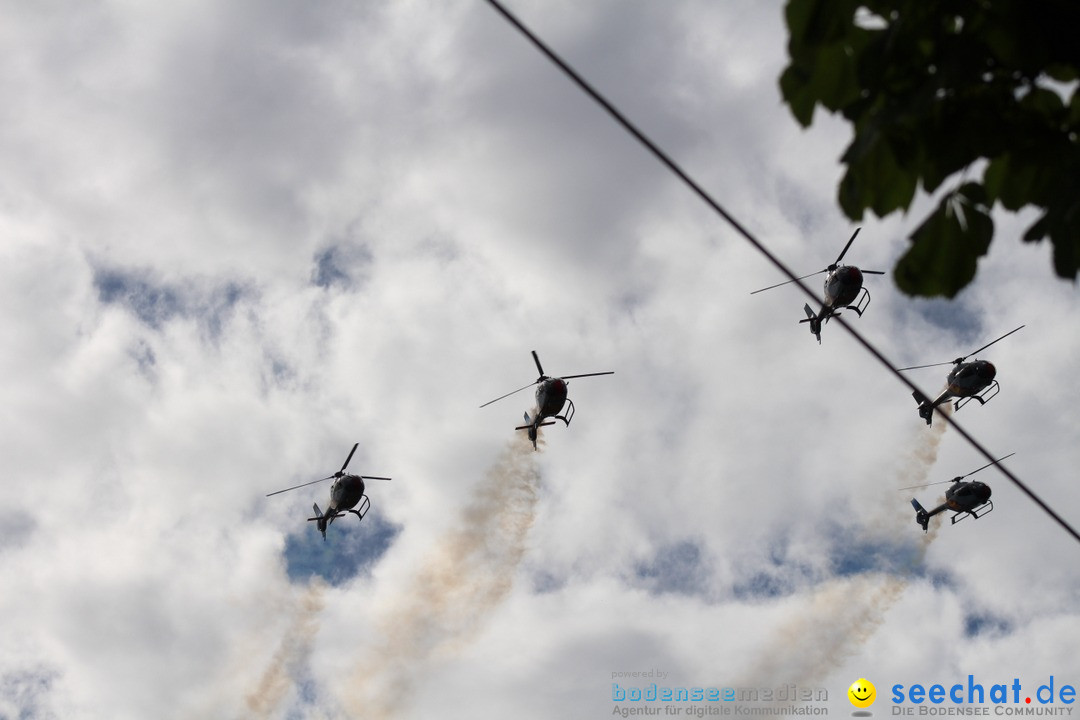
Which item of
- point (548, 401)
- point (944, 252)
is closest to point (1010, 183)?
point (944, 252)

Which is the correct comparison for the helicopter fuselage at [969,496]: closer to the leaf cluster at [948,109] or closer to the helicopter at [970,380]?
the helicopter at [970,380]

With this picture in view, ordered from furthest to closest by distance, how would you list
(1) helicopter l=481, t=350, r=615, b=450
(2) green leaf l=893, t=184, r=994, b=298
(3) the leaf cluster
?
1. (1) helicopter l=481, t=350, r=615, b=450
2. (2) green leaf l=893, t=184, r=994, b=298
3. (3) the leaf cluster

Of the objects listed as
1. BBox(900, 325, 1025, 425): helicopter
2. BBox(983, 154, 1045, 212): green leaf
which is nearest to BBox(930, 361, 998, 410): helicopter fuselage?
BBox(900, 325, 1025, 425): helicopter

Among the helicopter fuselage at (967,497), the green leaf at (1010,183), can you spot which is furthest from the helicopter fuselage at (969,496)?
the green leaf at (1010,183)

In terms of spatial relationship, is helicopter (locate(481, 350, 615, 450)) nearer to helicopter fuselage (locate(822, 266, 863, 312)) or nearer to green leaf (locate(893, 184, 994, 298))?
helicopter fuselage (locate(822, 266, 863, 312))

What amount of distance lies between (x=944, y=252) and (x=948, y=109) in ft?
2.27

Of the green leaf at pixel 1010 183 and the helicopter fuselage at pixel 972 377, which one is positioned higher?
the helicopter fuselage at pixel 972 377

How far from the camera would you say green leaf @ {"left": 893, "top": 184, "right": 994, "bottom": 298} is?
4.91 metres

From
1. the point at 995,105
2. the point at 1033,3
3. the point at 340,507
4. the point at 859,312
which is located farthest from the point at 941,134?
the point at 340,507

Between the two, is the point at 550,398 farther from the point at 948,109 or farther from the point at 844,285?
the point at 948,109

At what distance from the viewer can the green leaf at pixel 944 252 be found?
4.91 meters

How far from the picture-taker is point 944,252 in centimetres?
491

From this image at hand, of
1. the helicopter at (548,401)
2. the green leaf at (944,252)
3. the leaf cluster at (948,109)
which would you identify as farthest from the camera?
the helicopter at (548,401)

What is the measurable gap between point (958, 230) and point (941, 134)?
1.75ft
